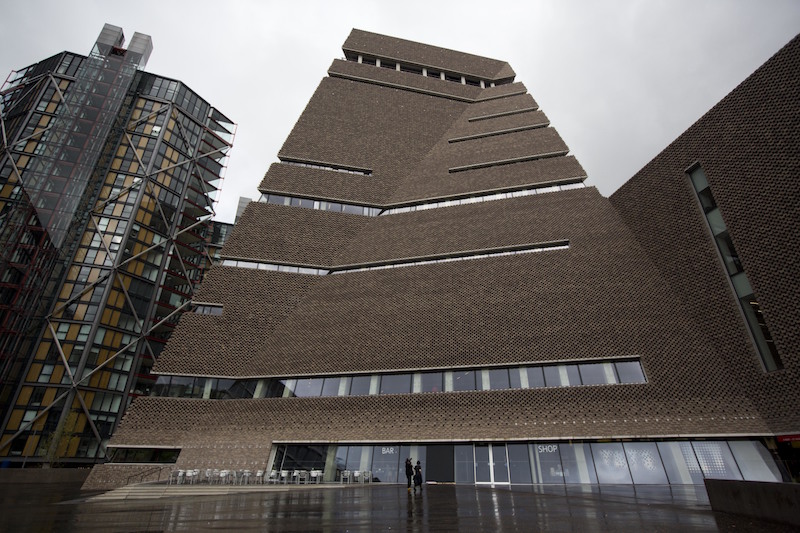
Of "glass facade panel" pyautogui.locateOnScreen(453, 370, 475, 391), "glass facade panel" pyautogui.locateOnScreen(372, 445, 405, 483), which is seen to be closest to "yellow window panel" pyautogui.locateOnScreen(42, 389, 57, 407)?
"glass facade panel" pyautogui.locateOnScreen(372, 445, 405, 483)

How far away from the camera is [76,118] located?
49219 mm

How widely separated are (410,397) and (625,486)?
35.5 feet

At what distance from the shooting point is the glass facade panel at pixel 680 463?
59.5 feet

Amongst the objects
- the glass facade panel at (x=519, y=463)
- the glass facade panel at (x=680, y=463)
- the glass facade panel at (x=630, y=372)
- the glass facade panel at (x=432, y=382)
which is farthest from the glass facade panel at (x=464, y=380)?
the glass facade panel at (x=680, y=463)

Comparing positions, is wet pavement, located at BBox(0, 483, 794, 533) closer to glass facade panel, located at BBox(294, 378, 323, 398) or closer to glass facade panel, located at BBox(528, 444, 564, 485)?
glass facade panel, located at BBox(528, 444, 564, 485)

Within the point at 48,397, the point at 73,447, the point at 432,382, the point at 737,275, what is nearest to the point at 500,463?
the point at 432,382

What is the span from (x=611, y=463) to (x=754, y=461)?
5628 mm

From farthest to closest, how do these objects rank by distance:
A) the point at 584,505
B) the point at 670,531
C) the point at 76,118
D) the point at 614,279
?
the point at 76,118 → the point at 614,279 → the point at 584,505 → the point at 670,531

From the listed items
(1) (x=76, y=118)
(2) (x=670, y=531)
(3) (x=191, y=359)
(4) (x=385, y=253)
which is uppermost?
(1) (x=76, y=118)

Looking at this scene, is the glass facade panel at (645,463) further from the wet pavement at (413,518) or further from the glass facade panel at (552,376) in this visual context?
the wet pavement at (413,518)

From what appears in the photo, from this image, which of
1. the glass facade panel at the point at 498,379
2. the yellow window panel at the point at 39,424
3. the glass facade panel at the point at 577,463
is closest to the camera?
the glass facade panel at the point at 577,463

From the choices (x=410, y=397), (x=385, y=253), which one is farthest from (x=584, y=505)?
(x=385, y=253)

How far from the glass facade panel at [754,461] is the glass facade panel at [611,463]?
14.8 feet

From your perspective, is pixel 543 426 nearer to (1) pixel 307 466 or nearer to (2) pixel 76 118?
(1) pixel 307 466
